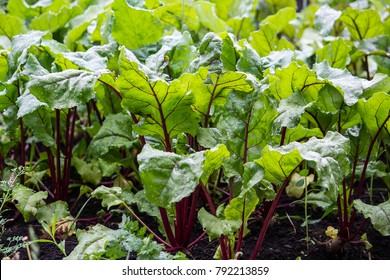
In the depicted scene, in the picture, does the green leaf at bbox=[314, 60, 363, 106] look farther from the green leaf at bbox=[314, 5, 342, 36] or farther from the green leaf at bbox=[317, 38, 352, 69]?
the green leaf at bbox=[314, 5, 342, 36]

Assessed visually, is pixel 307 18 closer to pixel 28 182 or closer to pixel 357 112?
pixel 357 112

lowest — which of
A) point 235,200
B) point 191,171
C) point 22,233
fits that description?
point 22,233

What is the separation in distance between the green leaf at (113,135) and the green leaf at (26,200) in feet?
0.68

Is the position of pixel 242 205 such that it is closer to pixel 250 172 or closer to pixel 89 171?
pixel 250 172

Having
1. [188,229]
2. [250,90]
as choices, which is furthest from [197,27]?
[188,229]

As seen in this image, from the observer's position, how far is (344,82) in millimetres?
1552

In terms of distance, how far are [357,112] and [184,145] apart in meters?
0.49

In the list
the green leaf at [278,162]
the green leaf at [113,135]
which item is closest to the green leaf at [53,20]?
the green leaf at [113,135]

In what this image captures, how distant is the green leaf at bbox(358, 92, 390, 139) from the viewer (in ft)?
4.93

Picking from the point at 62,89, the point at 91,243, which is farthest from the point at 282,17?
the point at 91,243

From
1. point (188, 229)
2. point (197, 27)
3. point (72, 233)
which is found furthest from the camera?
point (197, 27)

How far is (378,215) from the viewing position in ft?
5.28

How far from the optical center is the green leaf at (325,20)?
2.27m

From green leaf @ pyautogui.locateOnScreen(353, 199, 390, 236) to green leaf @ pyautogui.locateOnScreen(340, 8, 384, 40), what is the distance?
0.91 meters
